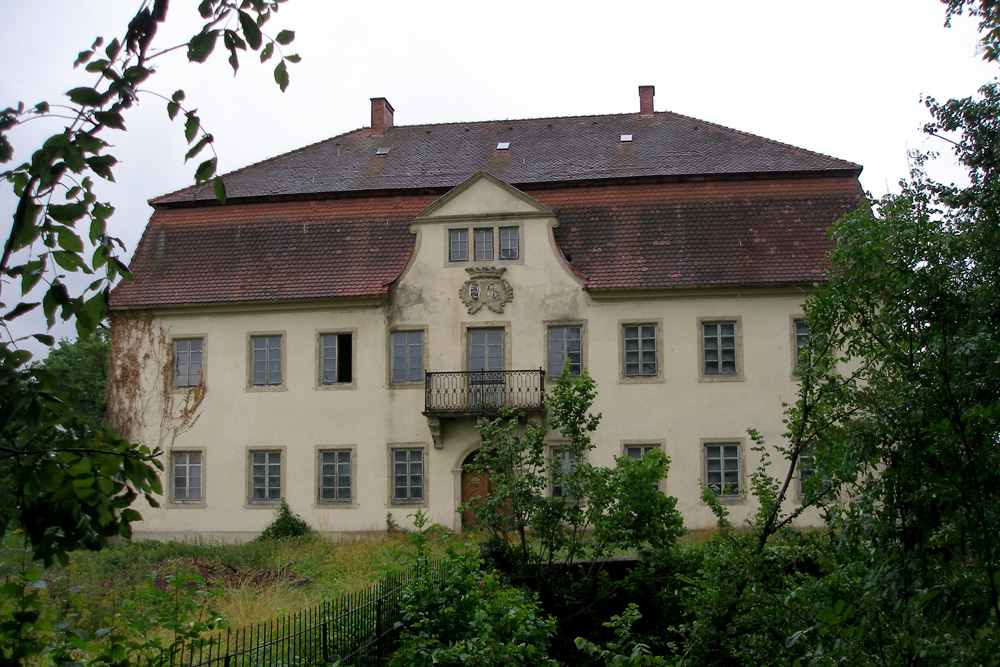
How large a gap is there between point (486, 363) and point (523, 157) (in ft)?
19.8

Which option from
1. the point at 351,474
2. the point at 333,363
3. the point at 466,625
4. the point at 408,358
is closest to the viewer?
the point at 466,625

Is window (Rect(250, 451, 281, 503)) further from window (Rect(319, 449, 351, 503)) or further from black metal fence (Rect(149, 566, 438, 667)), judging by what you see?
black metal fence (Rect(149, 566, 438, 667))

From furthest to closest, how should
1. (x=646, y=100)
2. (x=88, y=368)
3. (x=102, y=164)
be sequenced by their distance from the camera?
(x=88, y=368)
(x=646, y=100)
(x=102, y=164)

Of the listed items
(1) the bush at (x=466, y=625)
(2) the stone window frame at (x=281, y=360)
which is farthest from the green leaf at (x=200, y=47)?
(2) the stone window frame at (x=281, y=360)

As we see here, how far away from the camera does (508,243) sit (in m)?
21.2

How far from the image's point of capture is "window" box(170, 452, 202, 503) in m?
21.7

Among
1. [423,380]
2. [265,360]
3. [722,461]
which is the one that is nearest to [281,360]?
[265,360]

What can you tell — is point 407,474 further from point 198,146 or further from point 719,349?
point 198,146

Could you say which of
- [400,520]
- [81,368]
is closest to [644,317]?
[400,520]

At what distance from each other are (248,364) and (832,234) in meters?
17.3

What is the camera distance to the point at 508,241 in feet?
69.7

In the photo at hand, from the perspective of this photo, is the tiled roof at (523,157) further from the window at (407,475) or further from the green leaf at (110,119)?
the green leaf at (110,119)

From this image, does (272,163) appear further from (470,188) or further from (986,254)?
(986,254)

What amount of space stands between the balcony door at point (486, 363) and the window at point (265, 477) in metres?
4.88
